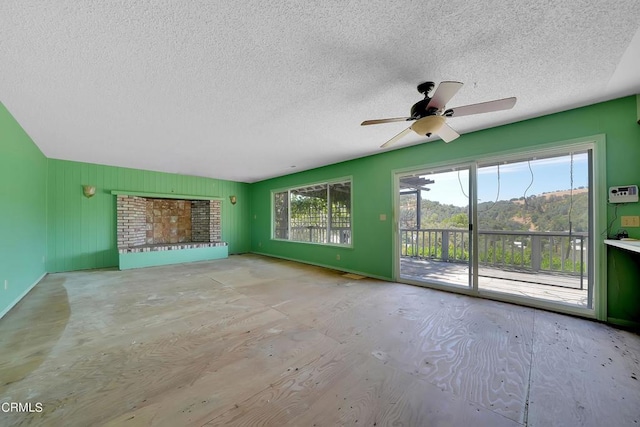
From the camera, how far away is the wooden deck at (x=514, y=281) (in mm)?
3486

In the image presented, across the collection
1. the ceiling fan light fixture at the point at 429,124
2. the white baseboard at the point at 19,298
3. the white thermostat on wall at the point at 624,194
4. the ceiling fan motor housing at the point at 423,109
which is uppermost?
the ceiling fan motor housing at the point at 423,109

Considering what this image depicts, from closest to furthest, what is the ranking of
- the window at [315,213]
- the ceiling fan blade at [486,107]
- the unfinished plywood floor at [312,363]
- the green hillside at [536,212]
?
the unfinished plywood floor at [312,363], the ceiling fan blade at [486,107], the green hillside at [536,212], the window at [315,213]

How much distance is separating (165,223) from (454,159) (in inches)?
288

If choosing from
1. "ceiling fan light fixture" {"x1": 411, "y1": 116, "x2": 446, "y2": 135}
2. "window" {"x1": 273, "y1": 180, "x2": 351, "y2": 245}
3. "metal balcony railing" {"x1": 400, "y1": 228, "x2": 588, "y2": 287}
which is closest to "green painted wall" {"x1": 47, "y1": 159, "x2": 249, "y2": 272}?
"window" {"x1": 273, "y1": 180, "x2": 351, "y2": 245}

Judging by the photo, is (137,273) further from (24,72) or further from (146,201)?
(24,72)

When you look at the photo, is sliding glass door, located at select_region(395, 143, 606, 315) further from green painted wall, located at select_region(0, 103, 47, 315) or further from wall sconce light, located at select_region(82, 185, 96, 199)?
wall sconce light, located at select_region(82, 185, 96, 199)

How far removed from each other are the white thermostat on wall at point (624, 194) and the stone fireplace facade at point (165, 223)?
7564mm

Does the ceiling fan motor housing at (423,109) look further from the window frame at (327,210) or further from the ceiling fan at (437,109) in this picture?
the window frame at (327,210)

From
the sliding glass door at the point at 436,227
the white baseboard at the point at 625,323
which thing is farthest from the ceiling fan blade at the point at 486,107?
the white baseboard at the point at 625,323

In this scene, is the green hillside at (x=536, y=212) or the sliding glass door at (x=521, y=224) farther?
the green hillside at (x=536, y=212)

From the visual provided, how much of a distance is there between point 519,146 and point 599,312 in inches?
82.7

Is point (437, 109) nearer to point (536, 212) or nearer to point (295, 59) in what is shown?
point (295, 59)

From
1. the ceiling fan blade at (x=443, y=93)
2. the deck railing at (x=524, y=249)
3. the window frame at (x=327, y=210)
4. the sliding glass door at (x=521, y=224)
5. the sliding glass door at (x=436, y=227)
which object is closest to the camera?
the ceiling fan blade at (x=443, y=93)

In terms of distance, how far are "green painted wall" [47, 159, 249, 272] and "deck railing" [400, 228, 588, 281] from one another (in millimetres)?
6457
